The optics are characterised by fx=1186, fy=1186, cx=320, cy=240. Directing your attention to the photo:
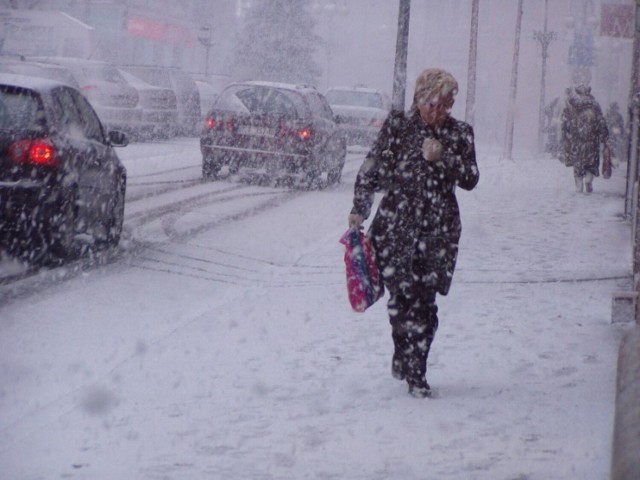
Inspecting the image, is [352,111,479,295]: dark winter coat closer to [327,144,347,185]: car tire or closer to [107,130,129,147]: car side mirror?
[107,130,129,147]: car side mirror

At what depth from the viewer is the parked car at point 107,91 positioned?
25.5m

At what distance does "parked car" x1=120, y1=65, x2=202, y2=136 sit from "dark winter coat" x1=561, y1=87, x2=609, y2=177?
14.2 m

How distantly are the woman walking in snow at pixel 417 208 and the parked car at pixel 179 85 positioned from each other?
25784 millimetres

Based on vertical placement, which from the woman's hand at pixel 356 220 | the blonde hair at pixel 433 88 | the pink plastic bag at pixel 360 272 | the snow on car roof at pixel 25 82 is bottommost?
the pink plastic bag at pixel 360 272

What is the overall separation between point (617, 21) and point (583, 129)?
190 cm

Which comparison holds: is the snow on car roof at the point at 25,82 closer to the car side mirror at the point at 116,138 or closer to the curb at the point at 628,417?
the car side mirror at the point at 116,138

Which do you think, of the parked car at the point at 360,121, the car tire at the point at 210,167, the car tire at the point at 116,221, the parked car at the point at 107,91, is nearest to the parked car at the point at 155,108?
the parked car at the point at 107,91

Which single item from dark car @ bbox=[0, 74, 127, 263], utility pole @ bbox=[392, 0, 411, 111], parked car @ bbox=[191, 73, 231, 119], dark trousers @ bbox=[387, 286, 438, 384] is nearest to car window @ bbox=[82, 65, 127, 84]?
utility pole @ bbox=[392, 0, 411, 111]

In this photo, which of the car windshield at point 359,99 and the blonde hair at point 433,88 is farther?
the car windshield at point 359,99

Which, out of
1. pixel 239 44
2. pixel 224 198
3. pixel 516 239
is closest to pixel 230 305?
pixel 516 239

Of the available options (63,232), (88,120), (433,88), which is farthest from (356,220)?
(88,120)

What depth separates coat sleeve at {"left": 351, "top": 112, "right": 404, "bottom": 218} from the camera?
19.3 feet

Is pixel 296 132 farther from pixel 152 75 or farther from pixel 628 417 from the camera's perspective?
pixel 628 417

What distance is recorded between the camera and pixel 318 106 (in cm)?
2034
